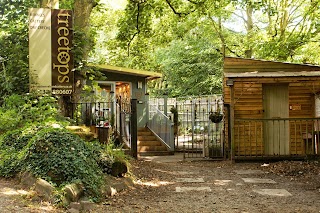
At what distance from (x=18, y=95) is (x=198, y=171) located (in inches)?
195

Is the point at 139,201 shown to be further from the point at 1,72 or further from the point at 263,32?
the point at 263,32

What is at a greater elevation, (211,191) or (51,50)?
(51,50)

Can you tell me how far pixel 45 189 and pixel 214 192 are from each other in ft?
10.6

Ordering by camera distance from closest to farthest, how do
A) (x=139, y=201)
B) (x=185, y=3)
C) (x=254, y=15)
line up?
(x=139, y=201), (x=185, y=3), (x=254, y=15)

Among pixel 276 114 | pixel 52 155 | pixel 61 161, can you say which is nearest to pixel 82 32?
pixel 52 155

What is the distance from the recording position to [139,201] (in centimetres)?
621

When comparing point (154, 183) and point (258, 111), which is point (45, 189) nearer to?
point (154, 183)

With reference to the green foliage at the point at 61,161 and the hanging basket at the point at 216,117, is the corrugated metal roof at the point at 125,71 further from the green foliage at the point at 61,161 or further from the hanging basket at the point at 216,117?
the green foliage at the point at 61,161

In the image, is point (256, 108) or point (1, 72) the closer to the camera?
point (1, 72)

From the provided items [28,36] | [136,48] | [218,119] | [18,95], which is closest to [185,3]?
[136,48]

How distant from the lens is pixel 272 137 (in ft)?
41.2

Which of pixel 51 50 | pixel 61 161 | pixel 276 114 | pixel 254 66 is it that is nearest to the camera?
pixel 61 161

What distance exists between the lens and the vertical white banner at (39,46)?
31.8 ft

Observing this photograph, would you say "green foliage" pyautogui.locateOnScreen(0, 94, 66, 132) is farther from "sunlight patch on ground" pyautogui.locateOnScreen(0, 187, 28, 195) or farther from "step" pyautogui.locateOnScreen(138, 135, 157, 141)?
"step" pyautogui.locateOnScreen(138, 135, 157, 141)
